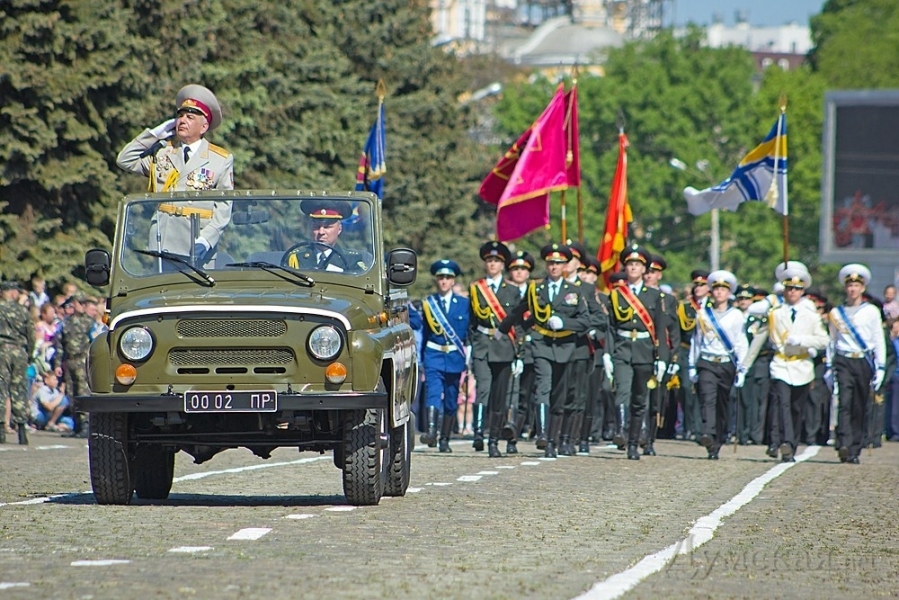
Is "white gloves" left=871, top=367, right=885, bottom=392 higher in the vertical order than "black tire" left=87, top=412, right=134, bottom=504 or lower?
lower

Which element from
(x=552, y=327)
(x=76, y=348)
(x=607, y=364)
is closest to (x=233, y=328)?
(x=552, y=327)

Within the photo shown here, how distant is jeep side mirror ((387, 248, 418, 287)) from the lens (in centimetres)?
1335

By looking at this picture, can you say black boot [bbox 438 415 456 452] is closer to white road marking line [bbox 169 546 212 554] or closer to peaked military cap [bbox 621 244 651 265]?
peaked military cap [bbox 621 244 651 265]

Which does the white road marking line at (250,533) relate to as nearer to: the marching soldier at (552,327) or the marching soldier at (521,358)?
the marching soldier at (552,327)

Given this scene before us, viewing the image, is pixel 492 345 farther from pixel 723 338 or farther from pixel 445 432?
pixel 723 338

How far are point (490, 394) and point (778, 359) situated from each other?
118 inches

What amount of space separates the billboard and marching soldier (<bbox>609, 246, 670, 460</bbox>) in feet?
75.9

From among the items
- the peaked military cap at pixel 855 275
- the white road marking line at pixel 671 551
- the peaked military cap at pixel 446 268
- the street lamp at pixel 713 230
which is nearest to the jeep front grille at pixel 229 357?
the white road marking line at pixel 671 551

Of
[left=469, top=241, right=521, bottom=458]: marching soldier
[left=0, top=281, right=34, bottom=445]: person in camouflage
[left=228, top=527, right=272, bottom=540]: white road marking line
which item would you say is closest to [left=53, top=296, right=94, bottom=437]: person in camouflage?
[left=0, top=281, right=34, bottom=445]: person in camouflage

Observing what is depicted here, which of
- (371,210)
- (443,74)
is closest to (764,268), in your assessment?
(443,74)

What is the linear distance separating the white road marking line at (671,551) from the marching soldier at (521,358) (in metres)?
4.66

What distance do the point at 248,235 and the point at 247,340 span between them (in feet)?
4.10

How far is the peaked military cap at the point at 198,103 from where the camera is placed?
14.5 m

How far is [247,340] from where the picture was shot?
1265 cm
